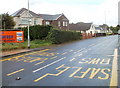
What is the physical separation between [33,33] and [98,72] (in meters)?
25.4

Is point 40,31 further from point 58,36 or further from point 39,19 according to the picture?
point 39,19

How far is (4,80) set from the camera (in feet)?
23.9

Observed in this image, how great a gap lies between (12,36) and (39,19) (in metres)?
25.6

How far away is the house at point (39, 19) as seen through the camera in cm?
4738

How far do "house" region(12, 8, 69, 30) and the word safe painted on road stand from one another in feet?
65.6

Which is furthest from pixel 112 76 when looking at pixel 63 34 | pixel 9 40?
pixel 63 34

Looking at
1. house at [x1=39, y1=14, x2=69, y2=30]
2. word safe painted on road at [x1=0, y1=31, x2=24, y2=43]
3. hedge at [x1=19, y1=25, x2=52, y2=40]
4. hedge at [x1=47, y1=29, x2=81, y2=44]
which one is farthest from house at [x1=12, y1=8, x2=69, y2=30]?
word safe painted on road at [x1=0, y1=31, x2=24, y2=43]

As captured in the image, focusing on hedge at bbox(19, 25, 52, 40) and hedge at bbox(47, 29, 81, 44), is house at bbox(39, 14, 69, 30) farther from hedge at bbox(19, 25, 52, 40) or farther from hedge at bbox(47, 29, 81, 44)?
hedge at bbox(19, 25, 52, 40)

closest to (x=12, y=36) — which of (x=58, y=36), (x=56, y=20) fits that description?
(x=58, y=36)

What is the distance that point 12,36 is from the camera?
25203 mm

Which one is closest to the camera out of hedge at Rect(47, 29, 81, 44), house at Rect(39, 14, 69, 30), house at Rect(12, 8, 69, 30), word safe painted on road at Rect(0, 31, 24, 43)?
word safe painted on road at Rect(0, 31, 24, 43)

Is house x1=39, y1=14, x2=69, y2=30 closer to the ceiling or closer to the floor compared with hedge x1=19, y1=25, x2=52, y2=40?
closer to the ceiling

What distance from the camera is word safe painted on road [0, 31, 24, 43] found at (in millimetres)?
24828

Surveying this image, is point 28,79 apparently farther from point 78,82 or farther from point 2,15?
point 2,15
